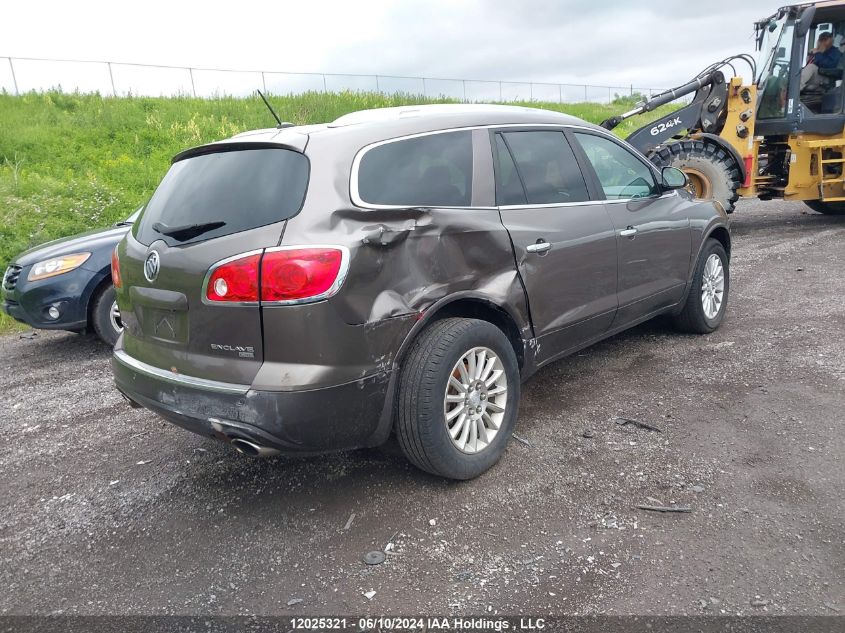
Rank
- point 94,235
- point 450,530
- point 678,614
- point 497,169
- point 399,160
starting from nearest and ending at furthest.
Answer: point 678,614 < point 450,530 < point 399,160 < point 497,169 < point 94,235

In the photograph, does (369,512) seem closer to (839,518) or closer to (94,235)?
(839,518)

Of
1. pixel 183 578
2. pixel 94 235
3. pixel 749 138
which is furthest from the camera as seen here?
pixel 749 138

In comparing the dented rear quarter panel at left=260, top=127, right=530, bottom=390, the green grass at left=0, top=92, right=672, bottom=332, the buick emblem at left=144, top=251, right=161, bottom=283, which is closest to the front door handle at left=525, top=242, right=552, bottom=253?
the dented rear quarter panel at left=260, top=127, right=530, bottom=390

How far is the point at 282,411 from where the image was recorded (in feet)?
8.68

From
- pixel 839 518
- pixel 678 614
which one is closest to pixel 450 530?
pixel 678 614

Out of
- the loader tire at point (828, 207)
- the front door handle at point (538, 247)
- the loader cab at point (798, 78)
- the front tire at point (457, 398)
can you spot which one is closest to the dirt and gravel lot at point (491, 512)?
the front tire at point (457, 398)

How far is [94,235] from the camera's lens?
244 inches

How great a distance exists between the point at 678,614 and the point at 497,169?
7.50ft

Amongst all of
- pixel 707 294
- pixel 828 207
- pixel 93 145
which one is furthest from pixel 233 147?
pixel 93 145

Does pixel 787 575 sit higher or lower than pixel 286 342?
lower

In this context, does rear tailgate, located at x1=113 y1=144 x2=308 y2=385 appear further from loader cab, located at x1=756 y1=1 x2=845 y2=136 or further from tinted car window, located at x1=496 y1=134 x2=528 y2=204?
loader cab, located at x1=756 y1=1 x2=845 y2=136

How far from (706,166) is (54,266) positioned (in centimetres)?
895

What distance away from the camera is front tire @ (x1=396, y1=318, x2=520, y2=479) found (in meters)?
2.98

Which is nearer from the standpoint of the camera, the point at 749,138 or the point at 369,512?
the point at 369,512
